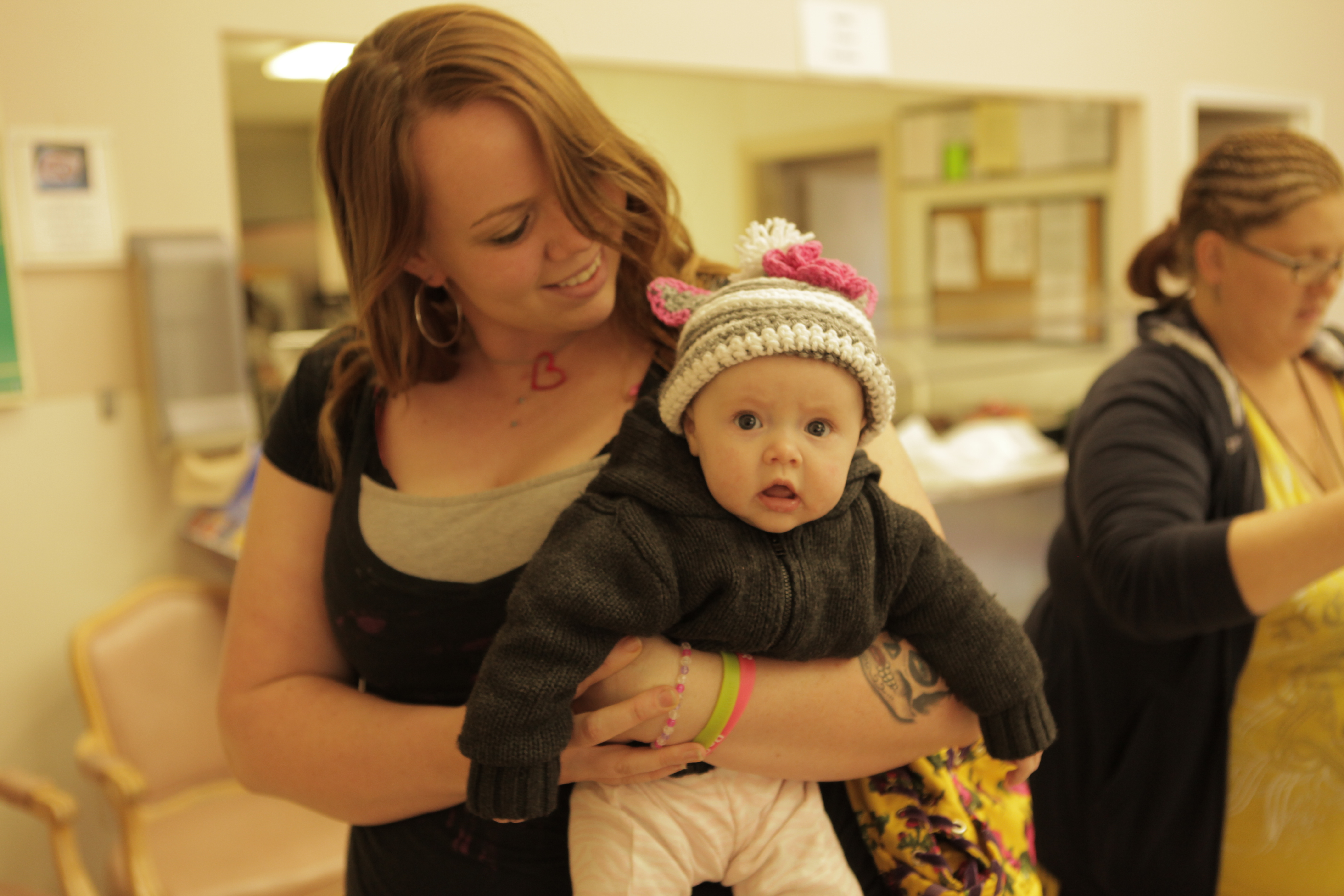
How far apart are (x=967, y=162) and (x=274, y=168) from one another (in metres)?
2.83

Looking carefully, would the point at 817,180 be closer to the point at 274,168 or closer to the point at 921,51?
the point at 921,51

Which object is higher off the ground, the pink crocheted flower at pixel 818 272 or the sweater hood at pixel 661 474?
the pink crocheted flower at pixel 818 272

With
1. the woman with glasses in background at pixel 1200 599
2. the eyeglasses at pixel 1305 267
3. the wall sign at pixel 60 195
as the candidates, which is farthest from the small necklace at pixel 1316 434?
the wall sign at pixel 60 195

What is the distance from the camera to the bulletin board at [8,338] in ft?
7.63

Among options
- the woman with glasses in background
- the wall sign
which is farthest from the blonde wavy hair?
the wall sign

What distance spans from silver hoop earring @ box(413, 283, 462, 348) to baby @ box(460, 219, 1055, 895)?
12.2 inches

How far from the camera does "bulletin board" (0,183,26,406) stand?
233cm

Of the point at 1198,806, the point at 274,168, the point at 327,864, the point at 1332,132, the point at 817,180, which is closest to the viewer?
the point at 1198,806

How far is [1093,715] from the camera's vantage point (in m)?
1.70

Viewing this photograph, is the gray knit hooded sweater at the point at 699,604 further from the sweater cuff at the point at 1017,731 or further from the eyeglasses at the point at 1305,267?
the eyeglasses at the point at 1305,267

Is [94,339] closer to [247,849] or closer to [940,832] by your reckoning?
[247,849]

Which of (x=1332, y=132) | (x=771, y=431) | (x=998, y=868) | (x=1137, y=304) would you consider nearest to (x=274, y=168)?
(x=771, y=431)

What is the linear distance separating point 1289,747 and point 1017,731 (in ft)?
2.75

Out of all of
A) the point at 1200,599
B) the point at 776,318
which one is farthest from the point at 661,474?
the point at 1200,599
